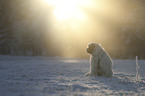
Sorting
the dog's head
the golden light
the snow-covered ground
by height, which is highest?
the golden light

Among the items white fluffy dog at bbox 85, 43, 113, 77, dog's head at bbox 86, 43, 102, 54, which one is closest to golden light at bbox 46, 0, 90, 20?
dog's head at bbox 86, 43, 102, 54

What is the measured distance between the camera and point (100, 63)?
635cm

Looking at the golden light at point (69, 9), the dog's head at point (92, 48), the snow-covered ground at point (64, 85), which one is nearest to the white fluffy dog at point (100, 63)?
the dog's head at point (92, 48)

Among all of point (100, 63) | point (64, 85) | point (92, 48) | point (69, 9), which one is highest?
point (69, 9)

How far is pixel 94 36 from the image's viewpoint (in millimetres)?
24438

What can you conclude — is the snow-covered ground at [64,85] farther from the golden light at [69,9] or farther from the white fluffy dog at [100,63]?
the golden light at [69,9]

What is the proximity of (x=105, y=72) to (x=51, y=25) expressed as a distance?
21.0 meters

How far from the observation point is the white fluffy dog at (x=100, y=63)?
6285mm

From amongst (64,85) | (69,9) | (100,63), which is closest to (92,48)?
(100,63)

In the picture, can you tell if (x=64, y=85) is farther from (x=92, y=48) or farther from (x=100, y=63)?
(x=92, y=48)

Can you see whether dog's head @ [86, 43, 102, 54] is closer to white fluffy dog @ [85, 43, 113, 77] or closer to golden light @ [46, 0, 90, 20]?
white fluffy dog @ [85, 43, 113, 77]

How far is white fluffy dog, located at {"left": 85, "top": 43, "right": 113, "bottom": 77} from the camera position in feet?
20.6

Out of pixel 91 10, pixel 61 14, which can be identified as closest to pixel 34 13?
pixel 61 14

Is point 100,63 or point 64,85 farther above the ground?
point 100,63
